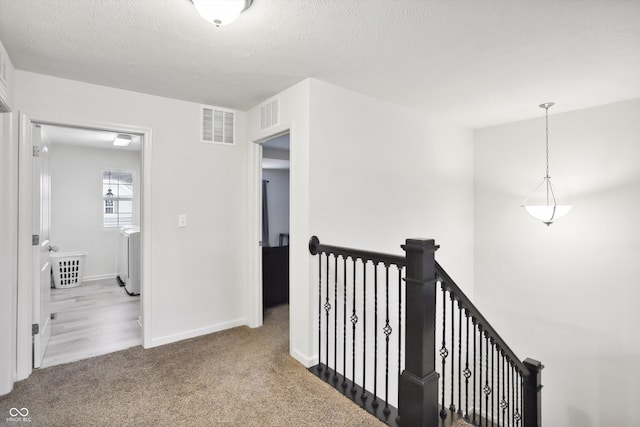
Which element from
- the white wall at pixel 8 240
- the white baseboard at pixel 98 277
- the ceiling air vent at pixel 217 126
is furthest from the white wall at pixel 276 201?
the white wall at pixel 8 240

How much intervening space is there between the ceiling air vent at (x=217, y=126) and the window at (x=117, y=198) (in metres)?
3.83

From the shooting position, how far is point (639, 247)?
312cm

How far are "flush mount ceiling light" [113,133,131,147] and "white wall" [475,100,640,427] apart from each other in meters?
4.84

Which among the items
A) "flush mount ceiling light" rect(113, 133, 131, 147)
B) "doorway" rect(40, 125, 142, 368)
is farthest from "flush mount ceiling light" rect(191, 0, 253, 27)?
"flush mount ceiling light" rect(113, 133, 131, 147)

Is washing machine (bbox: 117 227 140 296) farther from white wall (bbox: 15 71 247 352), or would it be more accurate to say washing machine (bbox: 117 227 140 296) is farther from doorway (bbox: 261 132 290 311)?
white wall (bbox: 15 71 247 352)

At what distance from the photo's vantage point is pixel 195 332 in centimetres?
314

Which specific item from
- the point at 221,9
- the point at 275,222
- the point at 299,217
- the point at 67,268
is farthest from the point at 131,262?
the point at 221,9

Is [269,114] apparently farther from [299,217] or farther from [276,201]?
[276,201]

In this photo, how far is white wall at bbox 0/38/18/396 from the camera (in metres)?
2.19

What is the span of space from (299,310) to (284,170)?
16.0 feet

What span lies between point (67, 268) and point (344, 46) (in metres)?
5.38

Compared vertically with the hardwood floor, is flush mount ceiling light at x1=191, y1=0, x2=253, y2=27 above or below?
above

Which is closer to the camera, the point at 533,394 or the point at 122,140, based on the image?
the point at 533,394

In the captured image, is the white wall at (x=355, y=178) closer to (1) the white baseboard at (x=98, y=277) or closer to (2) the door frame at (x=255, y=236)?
(2) the door frame at (x=255, y=236)
